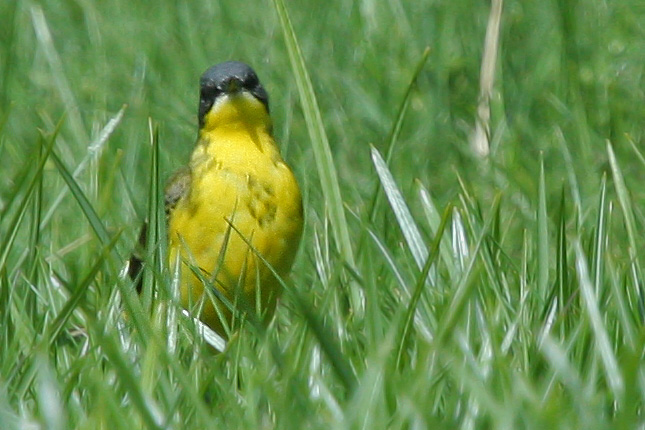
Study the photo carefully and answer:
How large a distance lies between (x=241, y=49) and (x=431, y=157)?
0.93m

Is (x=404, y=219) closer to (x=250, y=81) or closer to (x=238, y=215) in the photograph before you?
(x=238, y=215)

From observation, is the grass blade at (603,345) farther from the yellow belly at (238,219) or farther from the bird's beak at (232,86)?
the bird's beak at (232,86)

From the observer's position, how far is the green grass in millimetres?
1863

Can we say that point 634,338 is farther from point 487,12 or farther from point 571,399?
point 487,12

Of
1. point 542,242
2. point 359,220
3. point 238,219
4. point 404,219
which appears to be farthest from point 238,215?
point 542,242

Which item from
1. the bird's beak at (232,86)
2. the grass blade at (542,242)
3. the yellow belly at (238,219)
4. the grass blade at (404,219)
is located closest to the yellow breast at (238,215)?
the yellow belly at (238,219)

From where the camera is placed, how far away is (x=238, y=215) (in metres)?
3.08

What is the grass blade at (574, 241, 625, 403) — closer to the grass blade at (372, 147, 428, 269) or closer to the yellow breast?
the grass blade at (372, 147, 428, 269)

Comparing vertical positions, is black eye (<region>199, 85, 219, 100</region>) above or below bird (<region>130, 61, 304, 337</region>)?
above

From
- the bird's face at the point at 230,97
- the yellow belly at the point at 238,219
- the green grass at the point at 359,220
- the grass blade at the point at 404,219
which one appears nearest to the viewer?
the green grass at the point at 359,220

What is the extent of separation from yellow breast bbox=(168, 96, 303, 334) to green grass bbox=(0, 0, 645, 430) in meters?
0.10

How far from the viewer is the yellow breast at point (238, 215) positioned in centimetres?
305

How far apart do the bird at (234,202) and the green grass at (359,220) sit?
92 millimetres

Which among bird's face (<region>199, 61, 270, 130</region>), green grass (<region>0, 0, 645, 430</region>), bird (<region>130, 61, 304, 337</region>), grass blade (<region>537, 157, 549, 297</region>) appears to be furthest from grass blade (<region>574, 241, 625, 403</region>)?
bird's face (<region>199, 61, 270, 130</region>)
